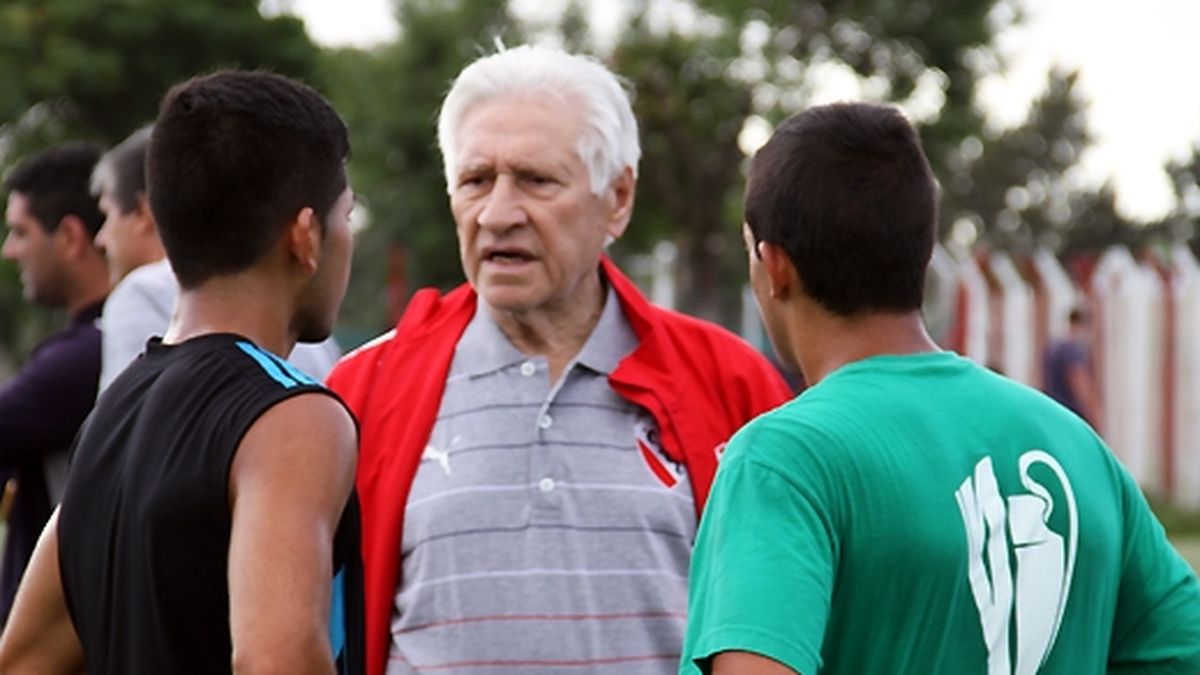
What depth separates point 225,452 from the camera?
2.72 meters

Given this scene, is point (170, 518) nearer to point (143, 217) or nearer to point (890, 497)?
point (890, 497)

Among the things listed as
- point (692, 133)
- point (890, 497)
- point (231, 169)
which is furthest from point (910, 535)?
point (692, 133)

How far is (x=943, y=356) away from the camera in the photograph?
2.88 meters

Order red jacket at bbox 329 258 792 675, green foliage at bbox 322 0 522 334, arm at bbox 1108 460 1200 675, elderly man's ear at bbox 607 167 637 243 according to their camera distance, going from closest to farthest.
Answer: arm at bbox 1108 460 1200 675, red jacket at bbox 329 258 792 675, elderly man's ear at bbox 607 167 637 243, green foliage at bbox 322 0 522 334

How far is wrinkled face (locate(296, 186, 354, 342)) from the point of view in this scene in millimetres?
3047

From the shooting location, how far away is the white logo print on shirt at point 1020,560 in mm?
2699

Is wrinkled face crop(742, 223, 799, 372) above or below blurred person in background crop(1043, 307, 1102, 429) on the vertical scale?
above

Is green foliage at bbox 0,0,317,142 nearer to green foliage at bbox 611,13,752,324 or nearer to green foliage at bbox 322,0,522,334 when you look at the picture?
green foliage at bbox 611,13,752,324

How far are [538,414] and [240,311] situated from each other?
111 cm

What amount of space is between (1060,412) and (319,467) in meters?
1.05

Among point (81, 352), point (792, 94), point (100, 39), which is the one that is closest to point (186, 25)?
point (100, 39)

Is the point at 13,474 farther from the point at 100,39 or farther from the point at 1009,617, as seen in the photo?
the point at 100,39

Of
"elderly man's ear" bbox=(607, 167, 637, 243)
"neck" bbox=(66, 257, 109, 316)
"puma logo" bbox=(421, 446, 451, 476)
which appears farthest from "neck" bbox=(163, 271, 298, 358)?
"neck" bbox=(66, 257, 109, 316)

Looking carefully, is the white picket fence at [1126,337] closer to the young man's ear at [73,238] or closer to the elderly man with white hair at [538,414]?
the young man's ear at [73,238]
